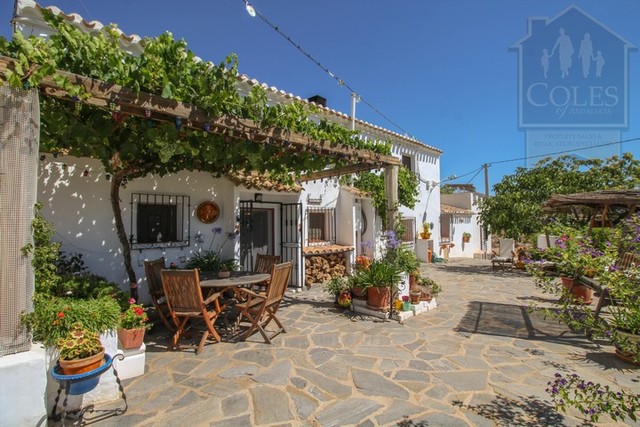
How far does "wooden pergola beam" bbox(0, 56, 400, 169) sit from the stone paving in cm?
268

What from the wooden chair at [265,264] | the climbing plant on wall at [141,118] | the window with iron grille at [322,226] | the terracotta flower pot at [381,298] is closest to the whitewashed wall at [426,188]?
the window with iron grille at [322,226]

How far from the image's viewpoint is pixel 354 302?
571cm

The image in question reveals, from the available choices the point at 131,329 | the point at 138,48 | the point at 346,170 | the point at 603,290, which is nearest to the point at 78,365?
the point at 131,329

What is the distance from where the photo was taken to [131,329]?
328cm

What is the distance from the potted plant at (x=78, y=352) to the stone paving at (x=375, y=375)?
0.52 meters

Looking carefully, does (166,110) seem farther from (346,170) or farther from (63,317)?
(346,170)

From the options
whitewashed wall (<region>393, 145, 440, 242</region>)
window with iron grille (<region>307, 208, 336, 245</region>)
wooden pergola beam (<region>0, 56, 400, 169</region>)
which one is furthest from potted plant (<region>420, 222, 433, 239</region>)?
wooden pergola beam (<region>0, 56, 400, 169</region>)

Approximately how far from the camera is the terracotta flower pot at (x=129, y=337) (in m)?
3.26

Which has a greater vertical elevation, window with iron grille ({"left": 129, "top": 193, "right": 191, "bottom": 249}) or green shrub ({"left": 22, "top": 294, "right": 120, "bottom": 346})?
window with iron grille ({"left": 129, "top": 193, "right": 191, "bottom": 249})

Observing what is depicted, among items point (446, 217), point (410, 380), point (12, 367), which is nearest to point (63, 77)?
point (12, 367)

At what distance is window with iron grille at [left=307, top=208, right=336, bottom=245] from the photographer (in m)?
8.89

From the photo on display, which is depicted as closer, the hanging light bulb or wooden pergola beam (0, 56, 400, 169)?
wooden pergola beam (0, 56, 400, 169)

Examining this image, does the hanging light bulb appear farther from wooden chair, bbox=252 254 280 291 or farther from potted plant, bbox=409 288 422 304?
potted plant, bbox=409 288 422 304

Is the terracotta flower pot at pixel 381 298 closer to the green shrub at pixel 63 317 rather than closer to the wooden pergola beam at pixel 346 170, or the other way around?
the wooden pergola beam at pixel 346 170
